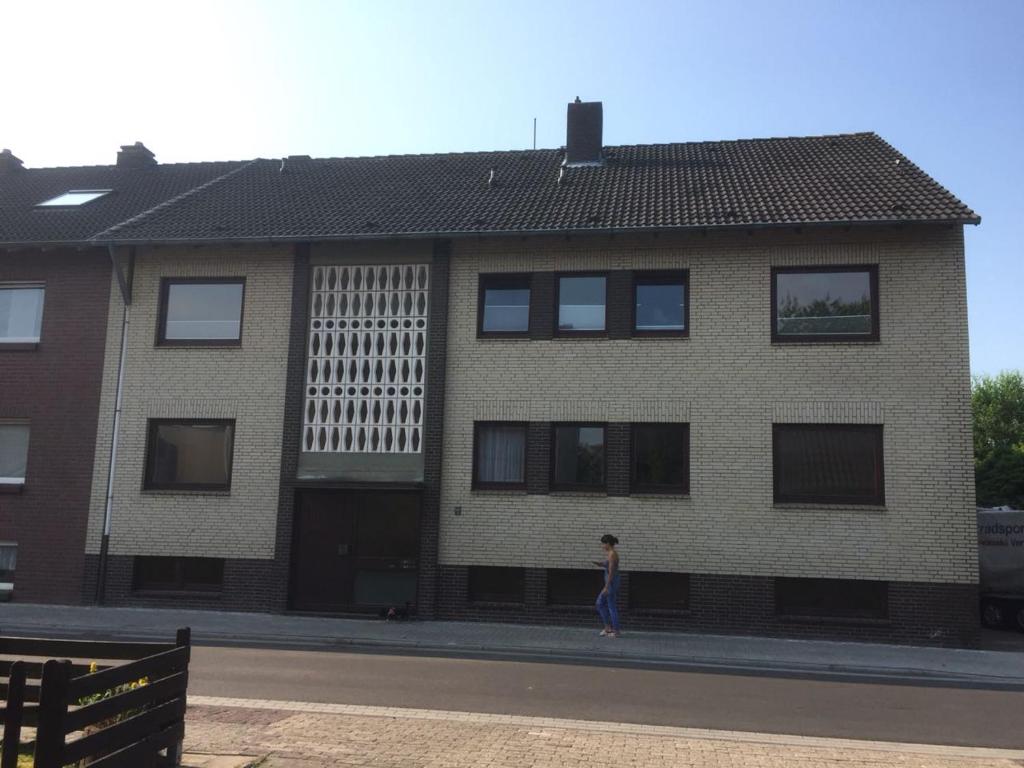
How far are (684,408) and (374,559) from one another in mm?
6441

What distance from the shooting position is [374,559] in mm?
16203

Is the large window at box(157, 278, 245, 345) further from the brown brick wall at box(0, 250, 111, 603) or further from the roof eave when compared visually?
the brown brick wall at box(0, 250, 111, 603)

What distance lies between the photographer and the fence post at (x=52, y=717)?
469 cm

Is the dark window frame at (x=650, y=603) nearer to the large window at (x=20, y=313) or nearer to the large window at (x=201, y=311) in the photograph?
the large window at (x=201, y=311)

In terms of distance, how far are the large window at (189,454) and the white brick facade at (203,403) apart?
0.22m

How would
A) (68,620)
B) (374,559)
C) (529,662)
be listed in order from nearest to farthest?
(529,662) → (68,620) → (374,559)

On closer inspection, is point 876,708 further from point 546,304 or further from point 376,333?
point 376,333

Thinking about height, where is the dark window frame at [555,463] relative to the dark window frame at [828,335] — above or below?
below

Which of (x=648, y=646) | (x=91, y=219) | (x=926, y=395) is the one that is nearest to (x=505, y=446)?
(x=648, y=646)

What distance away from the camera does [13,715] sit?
17.2 ft

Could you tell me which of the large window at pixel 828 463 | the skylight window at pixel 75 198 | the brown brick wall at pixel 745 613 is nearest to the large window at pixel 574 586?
the brown brick wall at pixel 745 613

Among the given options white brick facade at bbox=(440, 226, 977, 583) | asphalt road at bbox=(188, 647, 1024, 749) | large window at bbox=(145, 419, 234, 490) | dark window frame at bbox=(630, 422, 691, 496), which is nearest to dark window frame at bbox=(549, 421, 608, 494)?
white brick facade at bbox=(440, 226, 977, 583)

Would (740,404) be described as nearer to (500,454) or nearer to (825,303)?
(825,303)

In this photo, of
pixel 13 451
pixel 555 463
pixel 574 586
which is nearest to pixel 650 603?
pixel 574 586
